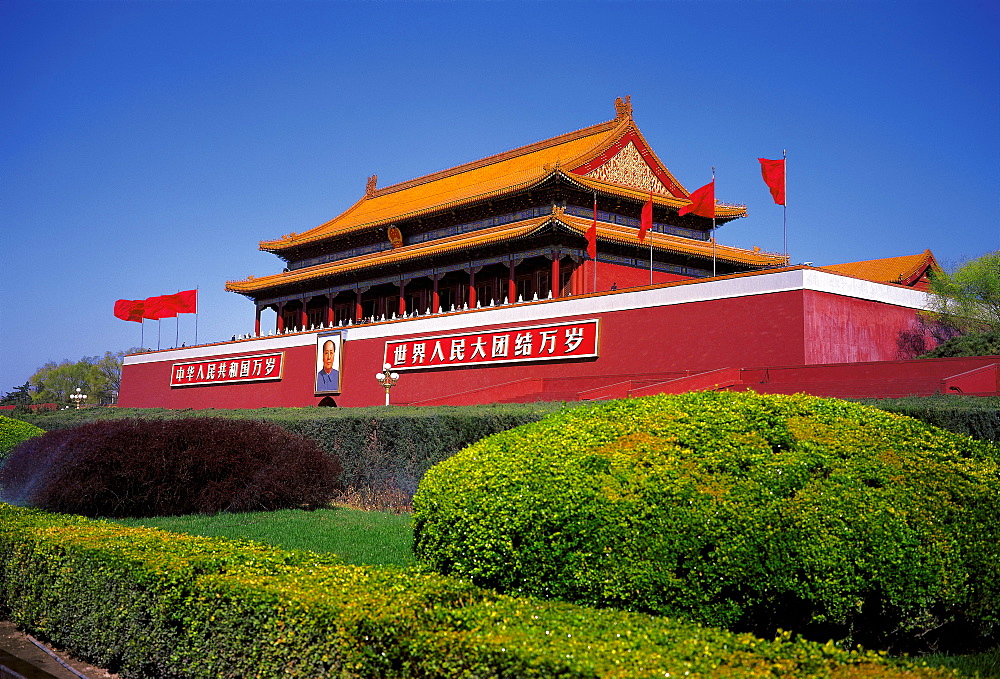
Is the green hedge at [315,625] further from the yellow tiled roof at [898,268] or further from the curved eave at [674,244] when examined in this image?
the yellow tiled roof at [898,268]

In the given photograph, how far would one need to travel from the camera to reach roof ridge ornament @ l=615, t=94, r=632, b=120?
27.1 m

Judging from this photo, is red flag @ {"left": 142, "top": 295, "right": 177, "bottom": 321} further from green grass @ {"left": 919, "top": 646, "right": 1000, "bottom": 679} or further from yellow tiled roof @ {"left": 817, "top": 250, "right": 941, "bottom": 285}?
green grass @ {"left": 919, "top": 646, "right": 1000, "bottom": 679}

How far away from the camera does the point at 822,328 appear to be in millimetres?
15406

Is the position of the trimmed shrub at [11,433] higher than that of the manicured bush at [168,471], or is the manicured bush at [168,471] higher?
the trimmed shrub at [11,433]

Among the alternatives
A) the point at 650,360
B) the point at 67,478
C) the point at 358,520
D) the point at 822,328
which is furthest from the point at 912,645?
the point at 650,360

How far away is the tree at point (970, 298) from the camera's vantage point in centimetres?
1750

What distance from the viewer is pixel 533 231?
22.8 metres

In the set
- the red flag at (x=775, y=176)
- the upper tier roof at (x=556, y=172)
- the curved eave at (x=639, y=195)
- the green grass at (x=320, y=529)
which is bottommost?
the green grass at (x=320, y=529)

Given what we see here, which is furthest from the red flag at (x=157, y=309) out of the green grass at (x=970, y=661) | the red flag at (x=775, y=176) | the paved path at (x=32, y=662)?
the green grass at (x=970, y=661)

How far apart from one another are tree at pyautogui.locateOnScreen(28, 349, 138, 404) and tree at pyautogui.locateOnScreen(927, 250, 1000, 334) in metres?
50.1

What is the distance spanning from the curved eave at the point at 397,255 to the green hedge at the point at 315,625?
18225 millimetres

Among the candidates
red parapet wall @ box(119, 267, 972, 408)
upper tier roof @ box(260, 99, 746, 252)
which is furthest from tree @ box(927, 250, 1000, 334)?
upper tier roof @ box(260, 99, 746, 252)

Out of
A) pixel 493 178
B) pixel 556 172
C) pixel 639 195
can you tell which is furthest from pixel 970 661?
pixel 493 178

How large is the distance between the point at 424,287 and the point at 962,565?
86.3 ft
